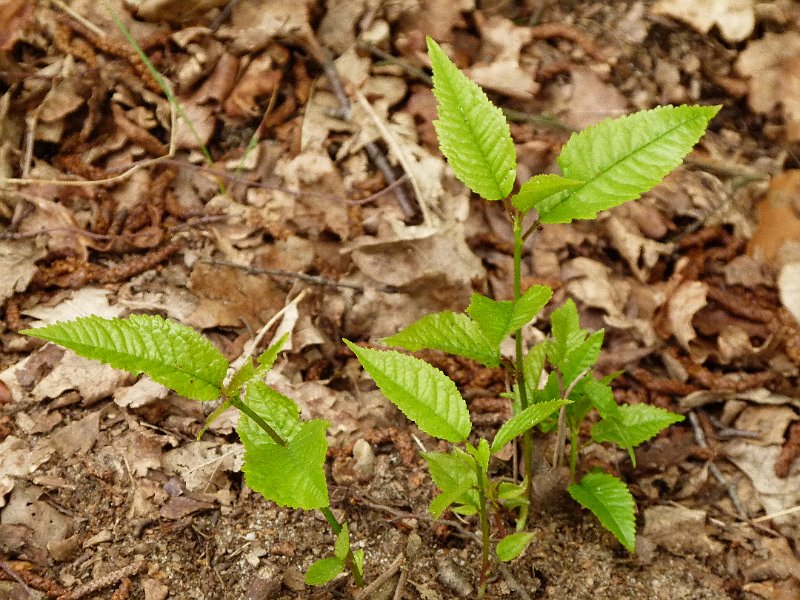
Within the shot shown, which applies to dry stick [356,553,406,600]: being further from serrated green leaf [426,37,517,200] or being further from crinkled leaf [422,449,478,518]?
serrated green leaf [426,37,517,200]

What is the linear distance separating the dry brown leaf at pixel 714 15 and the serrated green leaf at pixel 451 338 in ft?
11.0

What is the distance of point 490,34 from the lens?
382 centimetres

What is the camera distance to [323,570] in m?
1.79

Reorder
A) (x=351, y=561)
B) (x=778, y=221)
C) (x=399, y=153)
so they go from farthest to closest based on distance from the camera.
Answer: (x=778, y=221) → (x=399, y=153) → (x=351, y=561)

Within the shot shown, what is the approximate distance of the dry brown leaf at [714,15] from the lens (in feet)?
13.5

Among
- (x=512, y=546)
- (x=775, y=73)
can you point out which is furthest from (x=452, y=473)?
(x=775, y=73)

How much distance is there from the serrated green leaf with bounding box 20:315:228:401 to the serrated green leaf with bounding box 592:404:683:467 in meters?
1.38

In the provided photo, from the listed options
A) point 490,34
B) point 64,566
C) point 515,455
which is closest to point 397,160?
point 490,34

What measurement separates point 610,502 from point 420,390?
0.87 m

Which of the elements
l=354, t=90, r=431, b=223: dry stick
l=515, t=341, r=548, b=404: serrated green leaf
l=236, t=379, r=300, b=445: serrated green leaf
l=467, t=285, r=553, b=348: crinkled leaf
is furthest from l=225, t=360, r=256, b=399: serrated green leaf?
l=354, t=90, r=431, b=223: dry stick

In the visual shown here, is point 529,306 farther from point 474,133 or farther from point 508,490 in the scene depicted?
point 508,490

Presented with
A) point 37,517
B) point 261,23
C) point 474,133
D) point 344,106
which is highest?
point 474,133

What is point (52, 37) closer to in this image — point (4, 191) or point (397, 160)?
point (4, 191)

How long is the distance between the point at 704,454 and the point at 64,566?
8.14 ft
